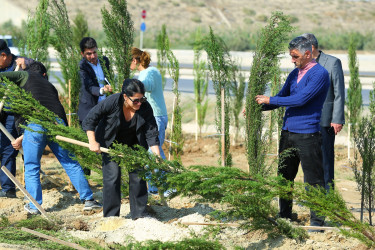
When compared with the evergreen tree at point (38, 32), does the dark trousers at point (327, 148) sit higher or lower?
lower

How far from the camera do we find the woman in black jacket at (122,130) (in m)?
5.55

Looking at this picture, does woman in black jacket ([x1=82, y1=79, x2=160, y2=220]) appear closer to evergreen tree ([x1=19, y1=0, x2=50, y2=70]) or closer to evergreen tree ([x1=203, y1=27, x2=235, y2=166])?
evergreen tree ([x1=203, y1=27, x2=235, y2=166])

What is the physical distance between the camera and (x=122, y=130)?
5738 millimetres

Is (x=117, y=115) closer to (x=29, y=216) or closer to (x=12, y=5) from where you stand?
(x=29, y=216)

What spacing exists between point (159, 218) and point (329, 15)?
210 feet

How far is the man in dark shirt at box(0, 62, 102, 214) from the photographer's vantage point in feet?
20.7

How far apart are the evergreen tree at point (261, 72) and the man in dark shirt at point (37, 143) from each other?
1.93 metres

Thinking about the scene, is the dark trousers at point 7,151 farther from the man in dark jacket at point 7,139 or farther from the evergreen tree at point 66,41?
the evergreen tree at point 66,41

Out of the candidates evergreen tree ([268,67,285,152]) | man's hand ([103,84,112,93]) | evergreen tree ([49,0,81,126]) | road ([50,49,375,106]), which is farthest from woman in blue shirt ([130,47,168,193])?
road ([50,49,375,106])

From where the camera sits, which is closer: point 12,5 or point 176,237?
point 176,237

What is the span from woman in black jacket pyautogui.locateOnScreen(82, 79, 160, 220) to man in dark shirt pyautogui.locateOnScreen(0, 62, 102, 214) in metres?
0.77

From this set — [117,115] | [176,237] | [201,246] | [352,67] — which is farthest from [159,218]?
[352,67]

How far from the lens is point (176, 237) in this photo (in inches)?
208

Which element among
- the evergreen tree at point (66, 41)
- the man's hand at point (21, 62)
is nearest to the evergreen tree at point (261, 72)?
the man's hand at point (21, 62)
